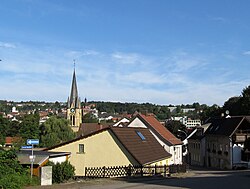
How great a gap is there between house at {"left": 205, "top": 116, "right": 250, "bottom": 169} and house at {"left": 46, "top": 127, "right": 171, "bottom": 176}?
2688 cm

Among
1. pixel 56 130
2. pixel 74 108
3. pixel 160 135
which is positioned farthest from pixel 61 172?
pixel 74 108

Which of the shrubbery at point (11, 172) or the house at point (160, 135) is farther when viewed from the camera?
the house at point (160, 135)

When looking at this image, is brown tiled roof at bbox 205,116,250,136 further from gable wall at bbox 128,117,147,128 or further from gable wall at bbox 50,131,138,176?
gable wall at bbox 50,131,138,176

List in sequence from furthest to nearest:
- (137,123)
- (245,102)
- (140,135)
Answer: (245,102) < (137,123) < (140,135)

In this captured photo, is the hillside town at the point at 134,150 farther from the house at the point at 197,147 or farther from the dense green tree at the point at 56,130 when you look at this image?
the dense green tree at the point at 56,130

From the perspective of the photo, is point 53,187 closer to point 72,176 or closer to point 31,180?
point 31,180

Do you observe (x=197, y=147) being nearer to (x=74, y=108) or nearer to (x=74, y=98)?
(x=74, y=108)

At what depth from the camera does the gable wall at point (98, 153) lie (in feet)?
113

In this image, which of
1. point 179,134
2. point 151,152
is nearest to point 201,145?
point 179,134

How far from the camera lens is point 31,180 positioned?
21250mm

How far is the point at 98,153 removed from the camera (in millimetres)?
35531

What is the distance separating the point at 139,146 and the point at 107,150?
316 centimetres

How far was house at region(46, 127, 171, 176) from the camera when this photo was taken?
3416 centimetres

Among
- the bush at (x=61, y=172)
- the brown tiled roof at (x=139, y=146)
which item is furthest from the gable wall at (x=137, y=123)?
the bush at (x=61, y=172)
